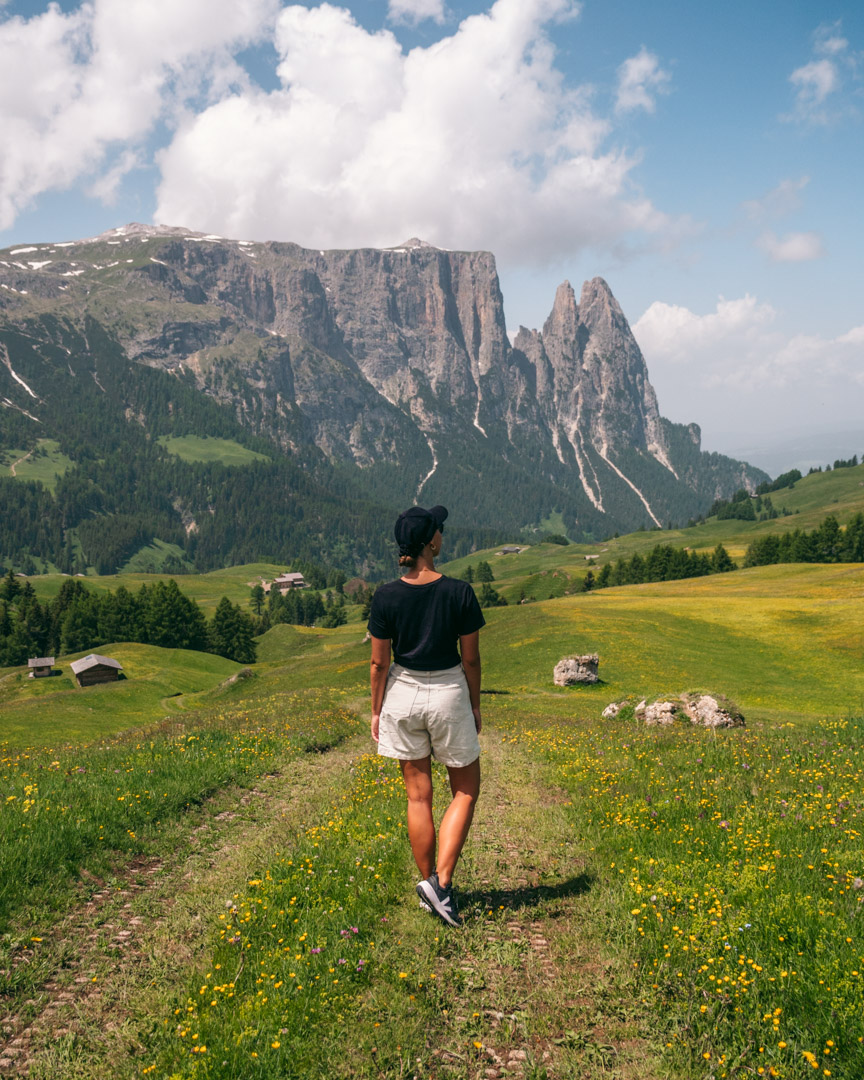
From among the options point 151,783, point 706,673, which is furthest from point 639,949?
point 706,673

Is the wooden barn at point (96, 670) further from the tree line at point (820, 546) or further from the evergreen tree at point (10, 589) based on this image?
the tree line at point (820, 546)

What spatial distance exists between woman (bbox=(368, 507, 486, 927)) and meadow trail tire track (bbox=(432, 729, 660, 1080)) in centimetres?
88

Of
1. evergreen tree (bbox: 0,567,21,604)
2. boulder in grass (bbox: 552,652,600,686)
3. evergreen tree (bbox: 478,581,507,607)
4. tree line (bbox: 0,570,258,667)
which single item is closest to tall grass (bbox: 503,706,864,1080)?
boulder in grass (bbox: 552,652,600,686)

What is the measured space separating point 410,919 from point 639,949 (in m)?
2.53

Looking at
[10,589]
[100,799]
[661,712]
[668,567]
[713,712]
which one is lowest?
[668,567]

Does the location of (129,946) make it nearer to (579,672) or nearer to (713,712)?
(713,712)

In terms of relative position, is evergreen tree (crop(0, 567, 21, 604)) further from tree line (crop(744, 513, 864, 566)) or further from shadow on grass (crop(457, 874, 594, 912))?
tree line (crop(744, 513, 864, 566))

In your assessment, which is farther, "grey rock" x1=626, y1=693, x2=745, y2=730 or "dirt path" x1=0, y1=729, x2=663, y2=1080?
"grey rock" x1=626, y1=693, x2=745, y2=730

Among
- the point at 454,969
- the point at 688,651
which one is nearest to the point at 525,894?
the point at 454,969

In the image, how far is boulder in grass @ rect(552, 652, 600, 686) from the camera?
48.6m

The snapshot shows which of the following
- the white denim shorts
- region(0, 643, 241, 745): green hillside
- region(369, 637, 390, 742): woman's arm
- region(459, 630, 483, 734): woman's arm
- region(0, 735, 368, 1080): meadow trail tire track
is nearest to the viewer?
region(0, 735, 368, 1080): meadow trail tire track

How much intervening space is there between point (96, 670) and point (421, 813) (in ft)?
292

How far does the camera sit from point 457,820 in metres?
8.18

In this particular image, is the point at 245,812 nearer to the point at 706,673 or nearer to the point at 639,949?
the point at 639,949
